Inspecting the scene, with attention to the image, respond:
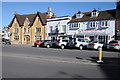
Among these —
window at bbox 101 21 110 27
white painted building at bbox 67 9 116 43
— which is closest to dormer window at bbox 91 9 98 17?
white painted building at bbox 67 9 116 43

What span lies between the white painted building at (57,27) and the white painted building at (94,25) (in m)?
1.44

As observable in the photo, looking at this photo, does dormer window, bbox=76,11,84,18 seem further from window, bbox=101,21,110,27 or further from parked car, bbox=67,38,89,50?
parked car, bbox=67,38,89,50

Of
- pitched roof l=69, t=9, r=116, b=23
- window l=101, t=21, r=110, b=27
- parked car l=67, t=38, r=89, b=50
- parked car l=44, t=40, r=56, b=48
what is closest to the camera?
parked car l=67, t=38, r=89, b=50

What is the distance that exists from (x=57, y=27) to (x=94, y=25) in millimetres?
10060

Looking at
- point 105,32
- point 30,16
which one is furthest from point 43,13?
point 105,32

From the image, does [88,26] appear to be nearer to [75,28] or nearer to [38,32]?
[75,28]

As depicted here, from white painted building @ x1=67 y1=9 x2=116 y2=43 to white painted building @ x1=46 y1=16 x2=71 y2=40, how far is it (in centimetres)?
144

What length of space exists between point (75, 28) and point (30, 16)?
17782mm

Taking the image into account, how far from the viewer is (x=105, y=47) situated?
22.0 m

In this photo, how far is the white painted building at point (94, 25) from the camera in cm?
3053

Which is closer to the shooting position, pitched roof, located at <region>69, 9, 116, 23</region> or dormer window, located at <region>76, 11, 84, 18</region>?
pitched roof, located at <region>69, 9, 116, 23</region>

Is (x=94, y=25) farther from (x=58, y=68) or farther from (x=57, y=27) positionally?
(x=58, y=68)

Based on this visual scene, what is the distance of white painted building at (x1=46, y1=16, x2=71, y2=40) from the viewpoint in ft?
121

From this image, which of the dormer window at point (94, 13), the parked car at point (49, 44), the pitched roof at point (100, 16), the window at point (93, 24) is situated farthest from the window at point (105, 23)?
the parked car at point (49, 44)
